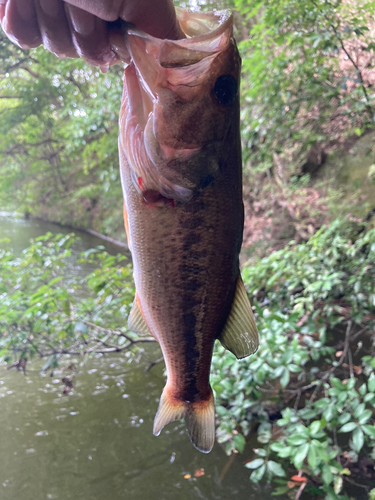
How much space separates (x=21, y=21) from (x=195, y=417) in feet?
3.96

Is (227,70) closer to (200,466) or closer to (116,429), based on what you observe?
(200,466)

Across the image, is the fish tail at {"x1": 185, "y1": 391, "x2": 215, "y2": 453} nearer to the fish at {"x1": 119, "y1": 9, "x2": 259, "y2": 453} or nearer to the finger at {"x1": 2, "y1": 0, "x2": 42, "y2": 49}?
the fish at {"x1": 119, "y1": 9, "x2": 259, "y2": 453}

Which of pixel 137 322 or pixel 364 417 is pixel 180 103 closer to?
pixel 137 322

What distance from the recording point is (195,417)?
1049 millimetres

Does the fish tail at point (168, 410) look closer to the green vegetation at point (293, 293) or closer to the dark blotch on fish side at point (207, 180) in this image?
the dark blotch on fish side at point (207, 180)

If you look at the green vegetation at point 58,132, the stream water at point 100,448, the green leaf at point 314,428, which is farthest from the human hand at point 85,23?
the stream water at point 100,448

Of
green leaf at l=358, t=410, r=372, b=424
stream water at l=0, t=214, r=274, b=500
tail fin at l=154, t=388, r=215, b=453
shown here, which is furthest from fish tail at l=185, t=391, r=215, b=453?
stream water at l=0, t=214, r=274, b=500

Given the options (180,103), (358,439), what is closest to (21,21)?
(180,103)

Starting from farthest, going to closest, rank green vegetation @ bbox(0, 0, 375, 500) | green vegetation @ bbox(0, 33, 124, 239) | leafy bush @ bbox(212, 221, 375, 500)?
green vegetation @ bbox(0, 33, 124, 239) < green vegetation @ bbox(0, 0, 375, 500) < leafy bush @ bbox(212, 221, 375, 500)

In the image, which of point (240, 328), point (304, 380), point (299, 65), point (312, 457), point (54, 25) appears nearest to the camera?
point (54, 25)

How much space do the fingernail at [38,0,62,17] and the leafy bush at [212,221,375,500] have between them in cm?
204

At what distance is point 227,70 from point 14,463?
168 inches

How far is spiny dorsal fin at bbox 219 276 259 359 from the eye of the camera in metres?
0.96

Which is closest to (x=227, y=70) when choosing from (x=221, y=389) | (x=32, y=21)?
(x=32, y=21)
